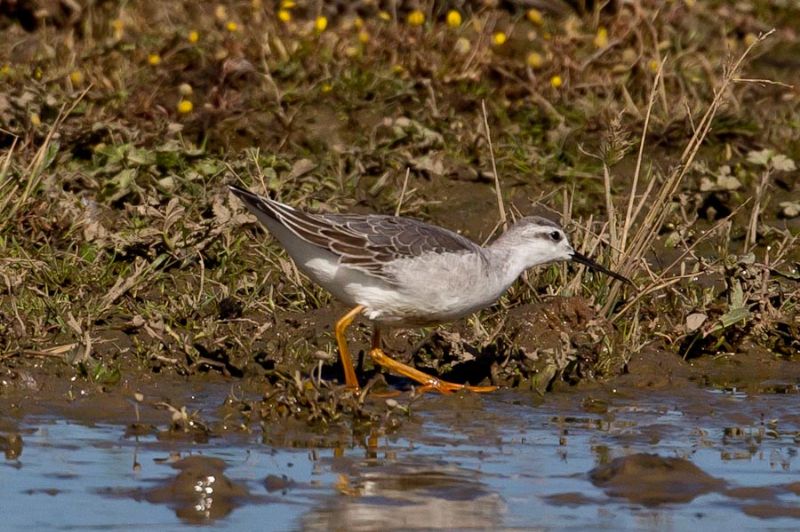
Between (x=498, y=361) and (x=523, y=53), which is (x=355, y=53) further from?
(x=498, y=361)

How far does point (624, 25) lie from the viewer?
1277cm

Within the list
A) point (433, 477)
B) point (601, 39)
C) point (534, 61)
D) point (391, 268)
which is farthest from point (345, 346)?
point (601, 39)

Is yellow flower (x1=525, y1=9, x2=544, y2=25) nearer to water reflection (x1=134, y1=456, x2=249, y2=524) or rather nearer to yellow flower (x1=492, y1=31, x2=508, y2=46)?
yellow flower (x1=492, y1=31, x2=508, y2=46)

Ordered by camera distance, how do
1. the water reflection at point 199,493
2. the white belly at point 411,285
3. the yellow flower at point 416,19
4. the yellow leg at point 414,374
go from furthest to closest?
the yellow flower at point 416,19 < the yellow leg at point 414,374 < the white belly at point 411,285 < the water reflection at point 199,493

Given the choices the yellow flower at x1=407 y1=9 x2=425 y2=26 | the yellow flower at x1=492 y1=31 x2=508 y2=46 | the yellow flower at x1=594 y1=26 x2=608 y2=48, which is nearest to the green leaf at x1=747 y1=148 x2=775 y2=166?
the yellow flower at x1=594 y1=26 x2=608 y2=48

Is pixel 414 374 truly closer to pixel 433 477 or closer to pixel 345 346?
pixel 345 346

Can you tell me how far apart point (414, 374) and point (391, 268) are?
60 centimetres

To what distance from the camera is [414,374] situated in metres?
8.24

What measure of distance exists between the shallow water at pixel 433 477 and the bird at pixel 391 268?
1.94ft

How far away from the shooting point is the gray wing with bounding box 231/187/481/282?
8.01m

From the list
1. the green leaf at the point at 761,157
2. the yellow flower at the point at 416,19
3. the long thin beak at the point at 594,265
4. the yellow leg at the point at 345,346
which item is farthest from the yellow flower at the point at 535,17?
the yellow leg at the point at 345,346

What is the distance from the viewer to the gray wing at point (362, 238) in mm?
8008

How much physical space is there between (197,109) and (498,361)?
384 cm

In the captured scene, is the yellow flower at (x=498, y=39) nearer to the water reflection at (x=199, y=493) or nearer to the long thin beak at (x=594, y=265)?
the long thin beak at (x=594, y=265)
